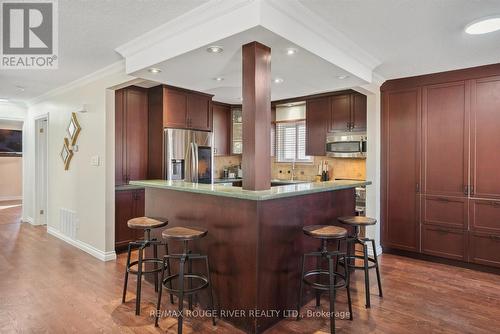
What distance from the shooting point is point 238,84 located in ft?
13.3

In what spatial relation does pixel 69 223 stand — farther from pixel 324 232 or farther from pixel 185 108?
pixel 324 232

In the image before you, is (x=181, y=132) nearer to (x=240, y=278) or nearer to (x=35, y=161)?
(x=240, y=278)

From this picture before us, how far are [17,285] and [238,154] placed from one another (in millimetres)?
4160

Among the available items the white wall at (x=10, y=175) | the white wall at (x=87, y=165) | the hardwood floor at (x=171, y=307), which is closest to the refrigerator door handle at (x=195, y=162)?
the white wall at (x=87, y=165)

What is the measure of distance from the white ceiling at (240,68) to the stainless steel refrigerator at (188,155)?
83 centimetres

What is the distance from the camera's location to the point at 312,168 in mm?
5879

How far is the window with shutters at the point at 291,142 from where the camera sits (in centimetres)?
592

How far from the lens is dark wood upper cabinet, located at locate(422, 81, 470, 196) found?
376 cm

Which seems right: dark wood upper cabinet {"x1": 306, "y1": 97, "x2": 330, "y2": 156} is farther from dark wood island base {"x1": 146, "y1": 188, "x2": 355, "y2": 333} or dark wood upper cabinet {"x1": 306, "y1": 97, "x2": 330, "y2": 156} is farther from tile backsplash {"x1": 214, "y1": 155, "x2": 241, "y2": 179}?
dark wood island base {"x1": 146, "y1": 188, "x2": 355, "y2": 333}

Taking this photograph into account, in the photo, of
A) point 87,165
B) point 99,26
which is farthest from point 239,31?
point 87,165

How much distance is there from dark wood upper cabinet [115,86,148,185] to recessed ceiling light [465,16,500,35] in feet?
13.5

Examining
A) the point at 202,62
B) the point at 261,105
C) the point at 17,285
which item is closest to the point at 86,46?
the point at 202,62

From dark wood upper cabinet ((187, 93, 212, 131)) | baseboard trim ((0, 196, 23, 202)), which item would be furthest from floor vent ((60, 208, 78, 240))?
baseboard trim ((0, 196, 23, 202))

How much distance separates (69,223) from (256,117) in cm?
396
